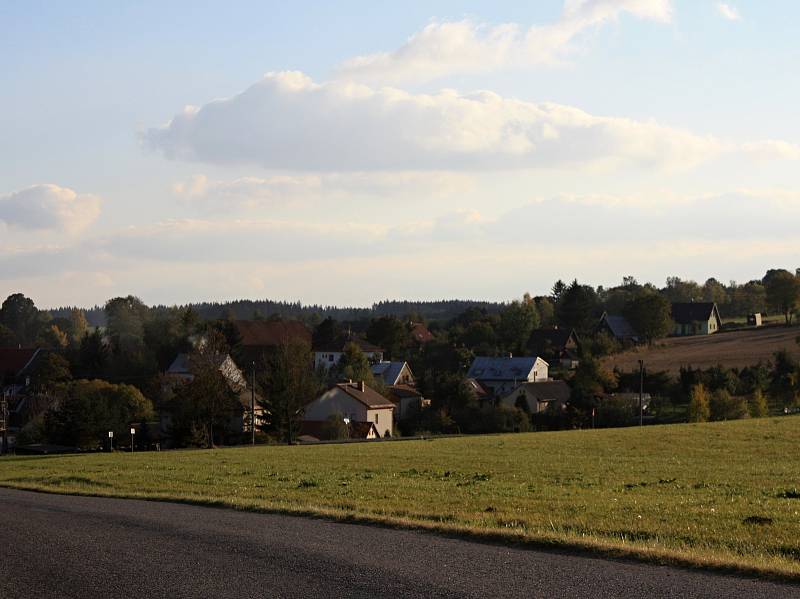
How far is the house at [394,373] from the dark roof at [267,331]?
22.4m

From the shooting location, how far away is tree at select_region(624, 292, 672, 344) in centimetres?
13075

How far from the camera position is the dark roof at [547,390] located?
91500 mm

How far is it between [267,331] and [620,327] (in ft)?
168

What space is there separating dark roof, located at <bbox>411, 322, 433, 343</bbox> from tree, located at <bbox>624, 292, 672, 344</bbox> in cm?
3094

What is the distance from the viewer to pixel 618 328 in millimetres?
138625

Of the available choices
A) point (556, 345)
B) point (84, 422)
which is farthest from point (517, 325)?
point (84, 422)

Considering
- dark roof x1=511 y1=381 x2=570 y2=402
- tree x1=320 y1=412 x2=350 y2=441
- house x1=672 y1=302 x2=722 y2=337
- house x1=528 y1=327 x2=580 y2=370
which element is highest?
house x1=672 y1=302 x2=722 y2=337

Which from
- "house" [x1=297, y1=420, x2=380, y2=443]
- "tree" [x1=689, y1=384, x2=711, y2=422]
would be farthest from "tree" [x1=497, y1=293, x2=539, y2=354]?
"house" [x1=297, y1=420, x2=380, y2=443]

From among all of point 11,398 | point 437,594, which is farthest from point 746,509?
point 11,398

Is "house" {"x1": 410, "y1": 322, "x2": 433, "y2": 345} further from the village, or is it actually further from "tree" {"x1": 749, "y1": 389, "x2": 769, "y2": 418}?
"tree" {"x1": 749, "y1": 389, "x2": 769, "y2": 418}

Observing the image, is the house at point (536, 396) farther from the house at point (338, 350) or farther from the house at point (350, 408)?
the house at point (338, 350)

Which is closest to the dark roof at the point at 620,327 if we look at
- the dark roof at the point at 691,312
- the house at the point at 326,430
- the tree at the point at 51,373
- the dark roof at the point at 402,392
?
the dark roof at the point at 691,312

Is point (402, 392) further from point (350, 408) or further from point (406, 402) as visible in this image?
point (350, 408)

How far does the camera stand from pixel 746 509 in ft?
60.5
